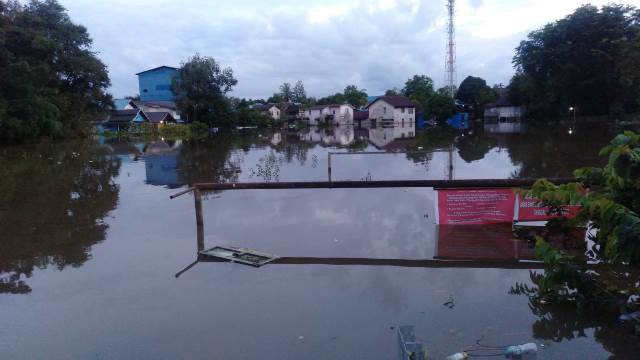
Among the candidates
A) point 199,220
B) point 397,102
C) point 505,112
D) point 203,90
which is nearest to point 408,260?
point 199,220

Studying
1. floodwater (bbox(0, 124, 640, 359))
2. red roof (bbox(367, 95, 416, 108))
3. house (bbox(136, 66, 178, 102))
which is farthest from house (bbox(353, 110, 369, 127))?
floodwater (bbox(0, 124, 640, 359))

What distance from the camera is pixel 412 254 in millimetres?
7652

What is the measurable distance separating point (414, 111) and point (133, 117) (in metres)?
43.4

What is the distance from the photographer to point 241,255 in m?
7.68

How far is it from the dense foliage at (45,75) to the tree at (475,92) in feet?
180

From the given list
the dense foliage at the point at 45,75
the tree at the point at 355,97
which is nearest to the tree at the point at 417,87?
the tree at the point at 355,97

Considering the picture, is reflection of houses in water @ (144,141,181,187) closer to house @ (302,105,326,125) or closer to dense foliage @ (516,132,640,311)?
dense foliage @ (516,132,640,311)

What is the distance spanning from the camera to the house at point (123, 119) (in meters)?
62.4

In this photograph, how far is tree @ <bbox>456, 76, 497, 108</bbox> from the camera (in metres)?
77.9

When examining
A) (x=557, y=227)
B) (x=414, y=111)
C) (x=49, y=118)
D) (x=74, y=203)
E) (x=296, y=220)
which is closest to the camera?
(x=557, y=227)

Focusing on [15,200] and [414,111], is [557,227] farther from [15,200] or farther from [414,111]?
[414,111]

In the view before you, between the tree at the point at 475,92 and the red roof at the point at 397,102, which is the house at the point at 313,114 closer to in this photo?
the red roof at the point at 397,102

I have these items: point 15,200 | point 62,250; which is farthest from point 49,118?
point 62,250

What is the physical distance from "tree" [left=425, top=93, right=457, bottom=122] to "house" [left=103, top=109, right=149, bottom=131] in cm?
3915
